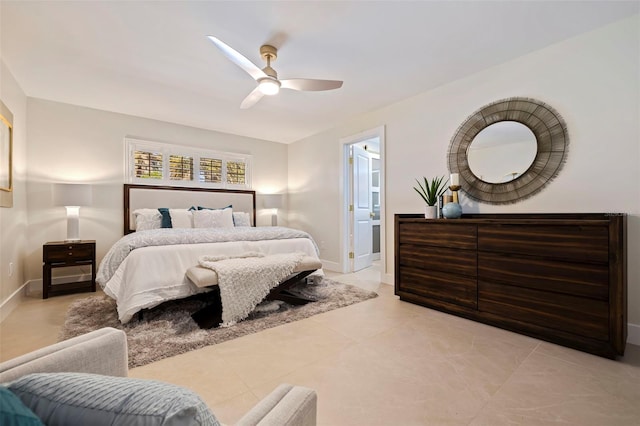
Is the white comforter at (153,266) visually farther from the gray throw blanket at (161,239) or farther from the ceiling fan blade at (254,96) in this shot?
the ceiling fan blade at (254,96)

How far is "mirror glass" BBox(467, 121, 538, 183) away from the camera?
2.59 meters

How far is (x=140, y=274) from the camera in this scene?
8.00ft

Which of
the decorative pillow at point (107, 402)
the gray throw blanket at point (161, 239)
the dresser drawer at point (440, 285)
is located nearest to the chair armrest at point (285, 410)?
the decorative pillow at point (107, 402)

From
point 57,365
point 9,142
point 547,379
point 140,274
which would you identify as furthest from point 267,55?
point 547,379

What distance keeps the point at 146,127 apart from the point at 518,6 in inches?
186

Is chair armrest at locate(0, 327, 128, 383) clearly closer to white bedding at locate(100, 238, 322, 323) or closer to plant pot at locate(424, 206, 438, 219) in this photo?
white bedding at locate(100, 238, 322, 323)

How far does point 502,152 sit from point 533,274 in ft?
4.05

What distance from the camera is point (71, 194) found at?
3.42m

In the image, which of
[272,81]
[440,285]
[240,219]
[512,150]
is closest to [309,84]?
[272,81]

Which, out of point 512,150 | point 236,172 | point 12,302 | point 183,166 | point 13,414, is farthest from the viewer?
point 236,172

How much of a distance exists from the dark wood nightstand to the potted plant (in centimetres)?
401

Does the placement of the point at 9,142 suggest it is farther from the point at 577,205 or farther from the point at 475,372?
the point at 577,205

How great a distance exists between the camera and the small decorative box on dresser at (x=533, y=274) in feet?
6.05

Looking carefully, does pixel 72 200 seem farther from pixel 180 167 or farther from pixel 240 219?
pixel 240 219
